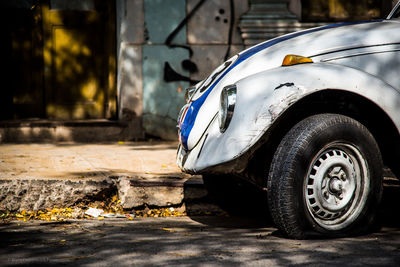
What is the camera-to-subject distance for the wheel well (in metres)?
3.25

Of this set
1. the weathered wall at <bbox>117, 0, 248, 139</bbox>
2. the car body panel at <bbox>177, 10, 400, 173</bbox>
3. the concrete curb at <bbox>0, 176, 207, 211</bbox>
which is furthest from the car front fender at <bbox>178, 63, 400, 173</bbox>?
the weathered wall at <bbox>117, 0, 248, 139</bbox>

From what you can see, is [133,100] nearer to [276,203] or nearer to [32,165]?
[32,165]

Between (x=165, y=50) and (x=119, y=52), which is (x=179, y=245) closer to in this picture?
(x=165, y=50)

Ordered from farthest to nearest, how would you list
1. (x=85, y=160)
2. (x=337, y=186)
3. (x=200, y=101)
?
(x=85, y=160)
(x=200, y=101)
(x=337, y=186)

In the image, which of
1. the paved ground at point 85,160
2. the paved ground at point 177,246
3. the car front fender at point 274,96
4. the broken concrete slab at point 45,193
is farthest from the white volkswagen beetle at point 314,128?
the paved ground at point 85,160

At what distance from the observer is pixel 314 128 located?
3.09 meters

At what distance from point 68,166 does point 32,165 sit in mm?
335

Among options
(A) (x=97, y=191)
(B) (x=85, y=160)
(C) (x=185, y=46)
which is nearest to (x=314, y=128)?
(A) (x=97, y=191)

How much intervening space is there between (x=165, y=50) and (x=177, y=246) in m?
4.72

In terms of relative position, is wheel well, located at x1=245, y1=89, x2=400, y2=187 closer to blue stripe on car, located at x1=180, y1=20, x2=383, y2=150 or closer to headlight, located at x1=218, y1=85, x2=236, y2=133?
headlight, located at x1=218, y1=85, x2=236, y2=133

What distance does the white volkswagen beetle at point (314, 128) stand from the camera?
3.07 m

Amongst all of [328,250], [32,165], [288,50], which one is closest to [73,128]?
[32,165]

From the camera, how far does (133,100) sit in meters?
7.39

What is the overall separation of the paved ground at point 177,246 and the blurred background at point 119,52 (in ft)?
12.1
